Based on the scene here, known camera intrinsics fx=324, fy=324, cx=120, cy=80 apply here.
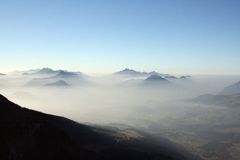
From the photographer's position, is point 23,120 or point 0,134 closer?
point 0,134

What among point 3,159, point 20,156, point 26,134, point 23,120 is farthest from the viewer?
point 23,120

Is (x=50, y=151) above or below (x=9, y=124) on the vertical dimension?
below

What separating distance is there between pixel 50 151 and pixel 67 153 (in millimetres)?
9034

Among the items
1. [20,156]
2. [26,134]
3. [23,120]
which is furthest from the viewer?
[23,120]

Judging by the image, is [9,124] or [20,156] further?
[9,124]

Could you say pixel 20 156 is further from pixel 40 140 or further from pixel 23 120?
pixel 23 120

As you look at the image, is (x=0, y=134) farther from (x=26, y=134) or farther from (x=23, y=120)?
(x=23, y=120)

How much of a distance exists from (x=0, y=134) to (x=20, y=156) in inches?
578

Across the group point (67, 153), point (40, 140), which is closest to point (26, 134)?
point (40, 140)

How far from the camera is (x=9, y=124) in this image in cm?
17088

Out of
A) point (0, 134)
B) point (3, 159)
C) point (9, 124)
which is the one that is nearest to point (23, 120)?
point (9, 124)

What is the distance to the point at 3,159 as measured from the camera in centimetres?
14412

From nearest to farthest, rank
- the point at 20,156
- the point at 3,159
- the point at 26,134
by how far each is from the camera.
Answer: the point at 3,159, the point at 20,156, the point at 26,134

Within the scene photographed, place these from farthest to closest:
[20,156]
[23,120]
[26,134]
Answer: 1. [23,120]
2. [26,134]
3. [20,156]
